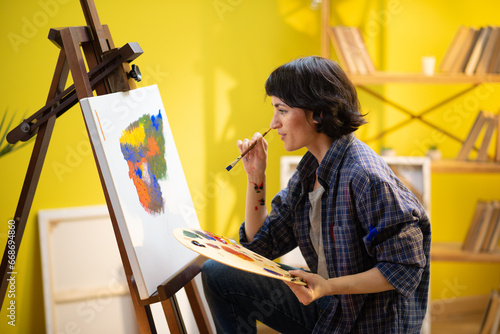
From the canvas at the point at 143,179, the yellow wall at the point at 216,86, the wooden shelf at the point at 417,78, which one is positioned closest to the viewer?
the canvas at the point at 143,179

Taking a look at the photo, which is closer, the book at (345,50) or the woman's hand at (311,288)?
the woman's hand at (311,288)

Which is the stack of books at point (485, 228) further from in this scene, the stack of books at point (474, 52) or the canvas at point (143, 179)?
the canvas at point (143, 179)

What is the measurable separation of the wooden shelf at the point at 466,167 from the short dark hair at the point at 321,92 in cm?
115

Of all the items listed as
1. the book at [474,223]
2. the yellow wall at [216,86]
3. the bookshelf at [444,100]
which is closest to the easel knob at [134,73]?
the yellow wall at [216,86]

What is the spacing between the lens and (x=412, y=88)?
2.68m

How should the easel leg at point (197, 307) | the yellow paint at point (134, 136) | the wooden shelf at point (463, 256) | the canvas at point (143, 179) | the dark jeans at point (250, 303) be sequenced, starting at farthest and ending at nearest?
the wooden shelf at point (463, 256) → the easel leg at point (197, 307) → the dark jeans at point (250, 303) → the yellow paint at point (134, 136) → the canvas at point (143, 179)

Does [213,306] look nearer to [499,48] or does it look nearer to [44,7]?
[44,7]

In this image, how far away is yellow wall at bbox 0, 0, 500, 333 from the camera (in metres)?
2.15

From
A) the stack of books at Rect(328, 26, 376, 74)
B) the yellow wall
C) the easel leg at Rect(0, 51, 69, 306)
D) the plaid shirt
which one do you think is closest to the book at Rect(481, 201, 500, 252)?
the yellow wall

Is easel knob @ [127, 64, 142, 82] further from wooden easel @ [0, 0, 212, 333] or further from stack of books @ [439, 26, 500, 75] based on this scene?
stack of books @ [439, 26, 500, 75]

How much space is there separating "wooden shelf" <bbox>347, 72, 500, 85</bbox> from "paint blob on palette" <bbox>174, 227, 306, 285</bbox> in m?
1.25

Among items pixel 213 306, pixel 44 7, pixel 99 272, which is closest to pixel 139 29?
pixel 44 7

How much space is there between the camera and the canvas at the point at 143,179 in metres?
1.21

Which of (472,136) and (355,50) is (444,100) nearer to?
(472,136)
